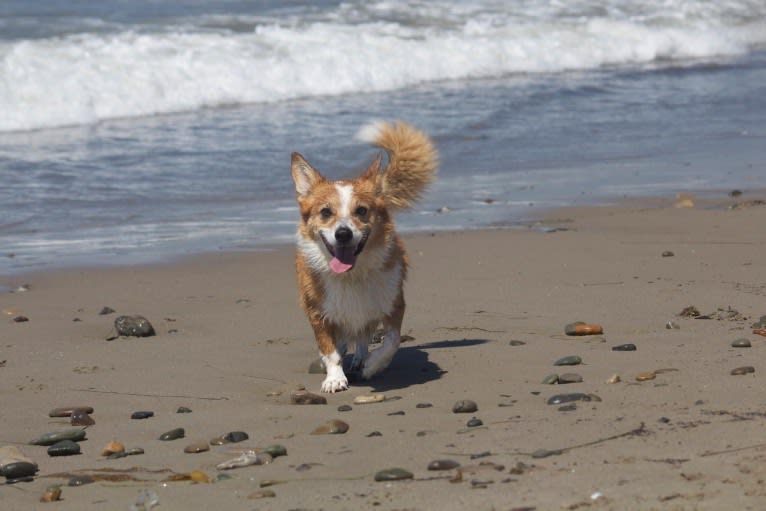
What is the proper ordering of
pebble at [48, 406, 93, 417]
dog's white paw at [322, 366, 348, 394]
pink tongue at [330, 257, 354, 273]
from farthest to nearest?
pink tongue at [330, 257, 354, 273], dog's white paw at [322, 366, 348, 394], pebble at [48, 406, 93, 417]

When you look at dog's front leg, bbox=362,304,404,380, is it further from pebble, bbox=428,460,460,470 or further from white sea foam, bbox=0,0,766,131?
white sea foam, bbox=0,0,766,131

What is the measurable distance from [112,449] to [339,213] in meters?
1.54

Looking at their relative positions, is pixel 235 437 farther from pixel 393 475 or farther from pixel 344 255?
pixel 344 255

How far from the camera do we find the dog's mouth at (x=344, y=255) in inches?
216

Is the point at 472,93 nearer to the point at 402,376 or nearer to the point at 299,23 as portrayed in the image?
Answer: the point at 299,23

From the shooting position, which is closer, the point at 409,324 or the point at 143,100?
the point at 409,324

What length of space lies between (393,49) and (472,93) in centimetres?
265

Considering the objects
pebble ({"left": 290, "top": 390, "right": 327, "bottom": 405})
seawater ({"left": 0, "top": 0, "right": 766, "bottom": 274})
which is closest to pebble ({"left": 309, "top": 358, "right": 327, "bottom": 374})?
pebble ({"left": 290, "top": 390, "right": 327, "bottom": 405})

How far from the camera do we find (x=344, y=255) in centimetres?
551

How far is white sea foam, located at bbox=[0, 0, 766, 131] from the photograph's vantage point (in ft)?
50.2

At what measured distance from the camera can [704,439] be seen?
391 centimetres

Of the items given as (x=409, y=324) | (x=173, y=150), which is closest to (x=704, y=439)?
(x=409, y=324)

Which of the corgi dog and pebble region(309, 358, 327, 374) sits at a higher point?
the corgi dog

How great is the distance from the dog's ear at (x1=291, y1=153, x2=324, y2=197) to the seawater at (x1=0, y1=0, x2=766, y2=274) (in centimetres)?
253
